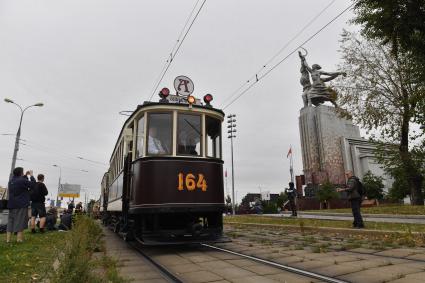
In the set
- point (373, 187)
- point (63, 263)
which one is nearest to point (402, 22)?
point (63, 263)

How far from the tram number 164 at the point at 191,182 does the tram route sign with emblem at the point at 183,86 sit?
7.79ft

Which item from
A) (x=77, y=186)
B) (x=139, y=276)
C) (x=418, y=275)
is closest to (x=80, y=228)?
(x=139, y=276)

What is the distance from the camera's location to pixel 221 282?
430 cm

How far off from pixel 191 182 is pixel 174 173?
0.40m

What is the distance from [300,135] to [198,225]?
61047 millimetres

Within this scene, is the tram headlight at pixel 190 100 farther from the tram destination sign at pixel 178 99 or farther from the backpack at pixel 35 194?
the backpack at pixel 35 194

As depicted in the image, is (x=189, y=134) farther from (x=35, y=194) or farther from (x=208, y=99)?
(x=35, y=194)

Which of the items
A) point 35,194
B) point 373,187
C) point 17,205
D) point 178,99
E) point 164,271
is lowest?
point 164,271

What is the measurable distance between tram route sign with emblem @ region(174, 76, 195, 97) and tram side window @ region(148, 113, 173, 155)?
1.22 meters

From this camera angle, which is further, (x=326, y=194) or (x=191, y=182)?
(x=326, y=194)

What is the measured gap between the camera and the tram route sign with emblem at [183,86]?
8656 mm

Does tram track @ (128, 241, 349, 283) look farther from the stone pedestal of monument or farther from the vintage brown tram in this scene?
the stone pedestal of monument

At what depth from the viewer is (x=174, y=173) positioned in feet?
23.2

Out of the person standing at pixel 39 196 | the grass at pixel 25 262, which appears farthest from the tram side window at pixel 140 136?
the person standing at pixel 39 196
